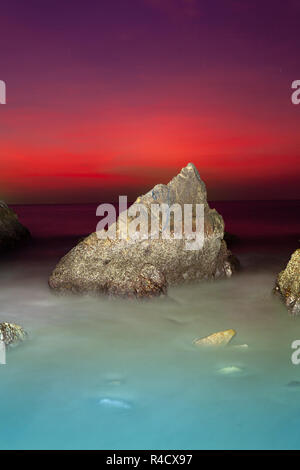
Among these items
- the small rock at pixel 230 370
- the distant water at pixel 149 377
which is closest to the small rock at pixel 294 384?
the distant water at pixel 149 377

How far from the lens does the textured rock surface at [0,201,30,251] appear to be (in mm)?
13738

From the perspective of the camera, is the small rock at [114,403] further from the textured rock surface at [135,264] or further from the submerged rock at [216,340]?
the textured rock surface at [135,264]

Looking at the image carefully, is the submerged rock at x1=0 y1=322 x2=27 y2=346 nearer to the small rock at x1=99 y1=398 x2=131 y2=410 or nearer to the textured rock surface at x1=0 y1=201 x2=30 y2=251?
the small rock at x1=99 y1=398 x2=131 y2=410

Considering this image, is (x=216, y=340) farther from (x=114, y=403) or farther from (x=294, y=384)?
(x=114, y=403)

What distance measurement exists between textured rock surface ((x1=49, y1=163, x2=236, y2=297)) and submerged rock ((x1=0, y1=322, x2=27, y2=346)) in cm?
211

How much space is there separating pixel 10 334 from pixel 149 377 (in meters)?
1.88

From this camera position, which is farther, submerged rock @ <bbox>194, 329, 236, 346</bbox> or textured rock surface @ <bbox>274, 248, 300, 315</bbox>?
textured rock surface @ <bbox>274, 248, 300, 315</bbox>

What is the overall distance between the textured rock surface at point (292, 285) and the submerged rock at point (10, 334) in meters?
3.92

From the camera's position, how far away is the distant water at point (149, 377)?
334 cm

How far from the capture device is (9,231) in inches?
564

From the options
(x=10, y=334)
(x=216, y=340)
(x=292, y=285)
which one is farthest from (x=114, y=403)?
(x=292, y=285)

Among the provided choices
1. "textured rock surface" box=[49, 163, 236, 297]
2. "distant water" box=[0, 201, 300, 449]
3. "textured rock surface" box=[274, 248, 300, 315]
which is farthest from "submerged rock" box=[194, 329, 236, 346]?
"textured rock surface" box=[49, 163, 236, 297]
